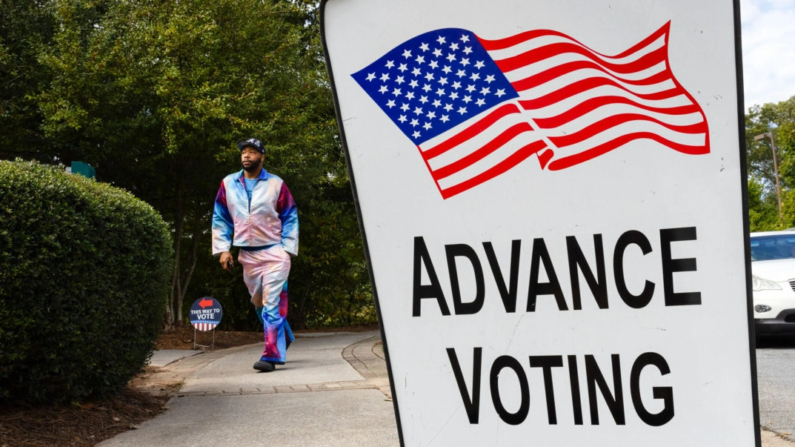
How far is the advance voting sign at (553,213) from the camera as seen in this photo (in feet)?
3.99

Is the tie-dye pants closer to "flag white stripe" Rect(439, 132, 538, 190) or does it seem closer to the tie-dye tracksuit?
the tie-dye tracksuit

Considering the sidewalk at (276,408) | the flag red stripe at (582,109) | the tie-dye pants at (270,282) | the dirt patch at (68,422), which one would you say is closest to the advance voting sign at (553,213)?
the flag red stripe at (582,109)

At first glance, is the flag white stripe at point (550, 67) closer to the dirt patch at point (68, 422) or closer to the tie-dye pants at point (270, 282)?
the dirt patch at point (68, 422)

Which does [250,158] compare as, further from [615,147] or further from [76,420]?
[615,147]

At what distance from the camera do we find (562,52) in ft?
4.20

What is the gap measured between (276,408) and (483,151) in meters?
3.74

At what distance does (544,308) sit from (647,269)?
0.18m

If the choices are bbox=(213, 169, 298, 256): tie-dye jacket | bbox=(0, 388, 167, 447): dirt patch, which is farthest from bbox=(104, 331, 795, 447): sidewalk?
bbox=(213, 169, 298, 256): tie-dye jacket

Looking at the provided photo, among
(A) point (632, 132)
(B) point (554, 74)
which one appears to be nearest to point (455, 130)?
(B) point (554, 74)

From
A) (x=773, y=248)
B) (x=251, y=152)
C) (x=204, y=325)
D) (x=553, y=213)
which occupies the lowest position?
(x=204, y=325)

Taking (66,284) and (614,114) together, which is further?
(66,284)

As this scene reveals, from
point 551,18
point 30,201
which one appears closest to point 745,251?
point 551,18

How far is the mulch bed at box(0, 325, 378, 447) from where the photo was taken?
374 centimetres

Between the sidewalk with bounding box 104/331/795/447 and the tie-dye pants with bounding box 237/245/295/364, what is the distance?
31 centimetres
